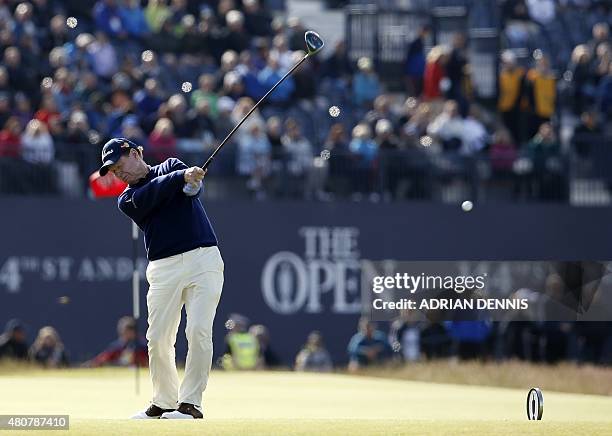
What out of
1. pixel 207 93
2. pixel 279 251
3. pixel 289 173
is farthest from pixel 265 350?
pixel 207 93

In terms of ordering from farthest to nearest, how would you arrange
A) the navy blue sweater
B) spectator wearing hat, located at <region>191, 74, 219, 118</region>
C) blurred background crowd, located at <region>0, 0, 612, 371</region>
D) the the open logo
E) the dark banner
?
1. spectator wearing hat, located at <region>191, 74, 219, 118</region>
2. the dark banner
3. blurred background crowd, located at <region>0, 0, 612, 371</region>
4. the the open logo
5. the navy blue sweater

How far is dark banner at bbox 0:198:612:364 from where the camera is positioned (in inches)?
834

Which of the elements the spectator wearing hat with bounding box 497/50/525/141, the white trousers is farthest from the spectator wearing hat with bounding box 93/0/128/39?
the white trousers

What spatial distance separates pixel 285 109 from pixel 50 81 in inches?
122

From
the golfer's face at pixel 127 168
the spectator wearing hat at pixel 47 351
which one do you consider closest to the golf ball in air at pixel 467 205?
the spectator wearing hat at pixel 47 351

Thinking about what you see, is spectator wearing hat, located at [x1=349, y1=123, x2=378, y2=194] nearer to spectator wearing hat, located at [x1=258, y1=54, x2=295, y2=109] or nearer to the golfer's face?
spectator wearing hat, located at [x1=258, y1=54, x2=295, y2=109]

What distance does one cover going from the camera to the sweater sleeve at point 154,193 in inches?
446

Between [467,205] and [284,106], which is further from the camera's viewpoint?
[284,106]

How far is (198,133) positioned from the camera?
2152cm

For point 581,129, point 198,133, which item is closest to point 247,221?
point 198,133

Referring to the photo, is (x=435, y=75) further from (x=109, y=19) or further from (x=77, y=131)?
(x=77, y=131)

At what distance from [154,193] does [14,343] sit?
368 inches

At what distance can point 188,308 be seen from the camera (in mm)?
11680

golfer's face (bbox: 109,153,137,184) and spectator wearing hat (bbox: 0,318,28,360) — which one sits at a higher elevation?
golfer's face (bbox: 109,153,137,184)
